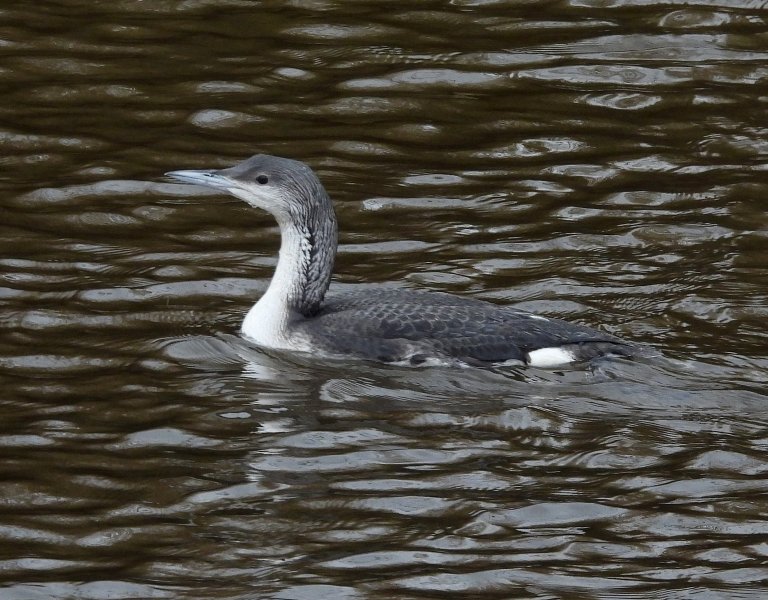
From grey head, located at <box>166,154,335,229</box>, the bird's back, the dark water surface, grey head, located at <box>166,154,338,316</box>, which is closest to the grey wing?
the bird's back

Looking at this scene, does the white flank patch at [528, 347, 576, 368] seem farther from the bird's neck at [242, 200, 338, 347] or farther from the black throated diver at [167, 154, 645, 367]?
the bird's neck at [242, 200, 338, 347]

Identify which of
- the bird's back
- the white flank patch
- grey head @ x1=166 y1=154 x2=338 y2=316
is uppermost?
grey head @ x1=166 y1=154 x2=338 y2=316

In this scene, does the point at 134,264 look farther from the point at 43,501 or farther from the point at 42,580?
the point at 42,580

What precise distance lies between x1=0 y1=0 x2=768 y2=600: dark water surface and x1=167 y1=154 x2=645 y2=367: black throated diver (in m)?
0.15

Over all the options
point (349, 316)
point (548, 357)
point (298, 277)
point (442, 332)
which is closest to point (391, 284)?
point (298, 277)

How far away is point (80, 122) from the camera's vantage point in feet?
38.8

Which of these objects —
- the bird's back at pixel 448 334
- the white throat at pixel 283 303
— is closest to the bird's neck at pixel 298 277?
the white throat at pixel 283 303

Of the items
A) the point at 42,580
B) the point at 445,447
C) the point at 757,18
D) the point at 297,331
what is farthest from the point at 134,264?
the point at 757,18

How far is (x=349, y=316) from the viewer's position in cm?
891

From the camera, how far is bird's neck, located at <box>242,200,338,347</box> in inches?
357

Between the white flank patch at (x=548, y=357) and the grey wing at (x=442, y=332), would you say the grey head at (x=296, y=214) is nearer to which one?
the grey wing at (x=442, y=332)

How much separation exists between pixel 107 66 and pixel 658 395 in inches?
234

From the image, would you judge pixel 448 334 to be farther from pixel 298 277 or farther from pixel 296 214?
pixel 296 214

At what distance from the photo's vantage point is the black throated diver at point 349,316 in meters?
8.68
